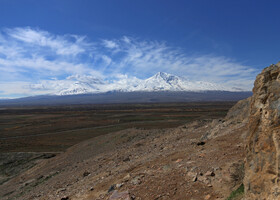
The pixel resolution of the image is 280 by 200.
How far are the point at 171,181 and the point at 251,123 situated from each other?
4.42 meters

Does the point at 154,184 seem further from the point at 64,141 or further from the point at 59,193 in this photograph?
the point at 64,141

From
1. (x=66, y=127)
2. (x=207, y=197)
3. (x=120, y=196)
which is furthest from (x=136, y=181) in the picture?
(x=66, y=127)

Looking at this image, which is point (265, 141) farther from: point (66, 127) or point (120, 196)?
point (66, 127)

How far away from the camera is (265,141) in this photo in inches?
207

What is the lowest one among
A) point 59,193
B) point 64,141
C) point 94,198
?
point 64,141

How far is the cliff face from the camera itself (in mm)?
4941

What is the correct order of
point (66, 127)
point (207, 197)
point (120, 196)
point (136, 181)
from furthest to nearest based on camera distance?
point (66, 127)
point (136, 181)
point (120, 196)
point (207, 197)

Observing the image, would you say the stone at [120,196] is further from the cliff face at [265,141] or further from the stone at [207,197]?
the cliff face at [265,141]

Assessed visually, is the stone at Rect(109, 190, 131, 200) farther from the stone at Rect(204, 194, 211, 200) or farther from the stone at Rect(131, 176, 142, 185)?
the stone at Rect(204, 194, 211, 200)

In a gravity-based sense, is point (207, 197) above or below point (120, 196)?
above

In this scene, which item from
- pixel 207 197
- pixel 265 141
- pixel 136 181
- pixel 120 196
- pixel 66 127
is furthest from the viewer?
pixel 66 127

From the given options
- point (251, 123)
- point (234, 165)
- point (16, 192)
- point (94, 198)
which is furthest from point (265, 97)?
point (16, 192)

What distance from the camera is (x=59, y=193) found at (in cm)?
1359

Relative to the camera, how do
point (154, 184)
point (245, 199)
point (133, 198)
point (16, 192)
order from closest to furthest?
point (245, 199) < point (133, 198) < point (154, 184) < point (16, 192)
